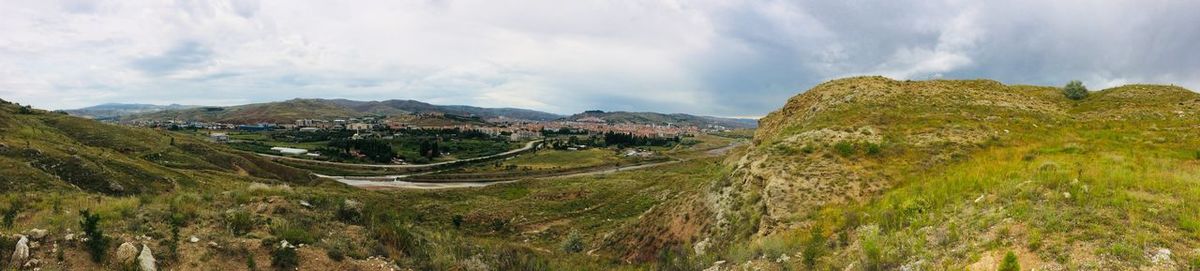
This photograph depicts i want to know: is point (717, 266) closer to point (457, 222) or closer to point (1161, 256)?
point (1161, 256)

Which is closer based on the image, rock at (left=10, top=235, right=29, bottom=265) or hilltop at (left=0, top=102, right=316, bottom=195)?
rock at (left=10, top=235, right=29, bottom=265)

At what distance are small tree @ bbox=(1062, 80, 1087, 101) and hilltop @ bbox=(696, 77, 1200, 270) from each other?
75 centimetres

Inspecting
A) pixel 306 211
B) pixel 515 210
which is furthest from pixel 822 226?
pixel 515 210

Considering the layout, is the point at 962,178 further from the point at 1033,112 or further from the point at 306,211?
the point at 306,211

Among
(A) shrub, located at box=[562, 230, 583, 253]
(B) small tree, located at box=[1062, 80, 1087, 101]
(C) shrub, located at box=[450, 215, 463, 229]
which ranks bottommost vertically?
(C) shrub, located at box=[450, 215, 463, 229]

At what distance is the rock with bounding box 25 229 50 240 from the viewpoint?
394 inches

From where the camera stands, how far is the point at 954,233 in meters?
10.8

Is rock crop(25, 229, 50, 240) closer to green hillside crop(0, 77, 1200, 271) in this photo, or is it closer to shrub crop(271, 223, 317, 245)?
green hillside crop(0, 77, 1200, 271)

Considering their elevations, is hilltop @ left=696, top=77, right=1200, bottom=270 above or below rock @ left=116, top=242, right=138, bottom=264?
above

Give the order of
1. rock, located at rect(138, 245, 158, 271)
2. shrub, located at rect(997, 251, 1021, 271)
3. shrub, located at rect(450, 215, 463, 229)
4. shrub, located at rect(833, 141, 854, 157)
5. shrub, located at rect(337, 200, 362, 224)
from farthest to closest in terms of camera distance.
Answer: shrub, located at rect(450, 215, 463, 229), shrub, located at rect(833, 141, 854, 157), shrub, located at rect(337, 200, 362, 224), rock, located at rect(138, 245, 158, 271), shrub, located at rect(997, 251, 1021, 271)

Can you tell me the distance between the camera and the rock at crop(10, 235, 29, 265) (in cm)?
934

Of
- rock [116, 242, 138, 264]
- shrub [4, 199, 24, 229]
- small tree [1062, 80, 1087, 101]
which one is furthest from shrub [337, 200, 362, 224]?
small tree [1062, 80, 1087, 101]

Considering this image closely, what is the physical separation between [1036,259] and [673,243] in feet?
39.7

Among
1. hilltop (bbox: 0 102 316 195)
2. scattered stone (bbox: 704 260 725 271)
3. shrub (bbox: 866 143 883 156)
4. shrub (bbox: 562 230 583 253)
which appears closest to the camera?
scattered stone (bbox: 704 260 725 271)
